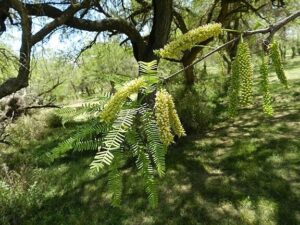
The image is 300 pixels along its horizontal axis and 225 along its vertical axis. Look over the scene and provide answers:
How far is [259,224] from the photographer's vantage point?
24.2 feet

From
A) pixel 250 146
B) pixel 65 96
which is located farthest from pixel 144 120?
pixel 65 96

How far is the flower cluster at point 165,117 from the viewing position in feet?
4.51

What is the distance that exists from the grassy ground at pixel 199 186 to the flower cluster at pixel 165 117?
6665 millimetres

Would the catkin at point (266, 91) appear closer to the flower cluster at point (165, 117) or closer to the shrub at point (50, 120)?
the flower cluster at point (165, 117)

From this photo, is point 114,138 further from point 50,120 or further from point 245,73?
point 50,120

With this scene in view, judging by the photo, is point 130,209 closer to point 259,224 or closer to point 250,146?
point 259,224

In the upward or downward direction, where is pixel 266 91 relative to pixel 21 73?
Answer: downward

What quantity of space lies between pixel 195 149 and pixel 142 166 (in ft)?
32.5

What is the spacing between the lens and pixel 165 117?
1.38m

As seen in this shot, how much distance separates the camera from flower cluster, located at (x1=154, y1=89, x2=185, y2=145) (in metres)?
1.37

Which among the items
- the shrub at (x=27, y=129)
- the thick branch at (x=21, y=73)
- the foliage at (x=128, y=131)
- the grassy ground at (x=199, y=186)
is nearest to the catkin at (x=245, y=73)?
the foliage at (x=128, y=131)

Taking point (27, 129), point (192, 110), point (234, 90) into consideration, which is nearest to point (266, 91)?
point (234, 90)

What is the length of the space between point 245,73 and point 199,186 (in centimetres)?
795

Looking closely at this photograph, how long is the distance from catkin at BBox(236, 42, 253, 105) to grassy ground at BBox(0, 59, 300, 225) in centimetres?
661
